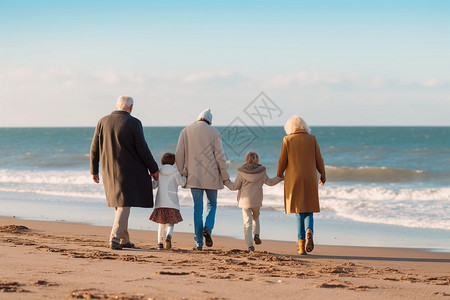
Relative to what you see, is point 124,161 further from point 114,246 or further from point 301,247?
point 301,247

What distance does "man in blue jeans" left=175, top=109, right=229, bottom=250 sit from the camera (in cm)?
623

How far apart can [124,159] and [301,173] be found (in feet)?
6.50

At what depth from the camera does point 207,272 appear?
481cm

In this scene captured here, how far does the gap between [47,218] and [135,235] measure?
2636 millimetres

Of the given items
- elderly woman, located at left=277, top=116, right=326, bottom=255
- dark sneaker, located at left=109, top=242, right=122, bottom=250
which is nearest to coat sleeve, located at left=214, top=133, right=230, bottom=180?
elderly woman, located at left=277, top=116, right=326, bottom=255

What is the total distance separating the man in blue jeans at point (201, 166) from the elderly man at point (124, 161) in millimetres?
523

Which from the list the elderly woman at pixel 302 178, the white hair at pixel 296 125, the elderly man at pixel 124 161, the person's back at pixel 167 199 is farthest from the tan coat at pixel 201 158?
the white hair at pixel 296 125

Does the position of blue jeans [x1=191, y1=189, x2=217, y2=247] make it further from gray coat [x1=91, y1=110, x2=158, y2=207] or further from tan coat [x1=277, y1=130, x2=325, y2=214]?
tan coat [x1=277, y1=130, x2=325, y2=214]

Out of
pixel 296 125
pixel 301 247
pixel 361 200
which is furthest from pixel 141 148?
pixel 361 200

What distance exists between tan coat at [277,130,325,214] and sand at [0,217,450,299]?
59 cm

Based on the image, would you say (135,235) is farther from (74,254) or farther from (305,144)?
(305,144)

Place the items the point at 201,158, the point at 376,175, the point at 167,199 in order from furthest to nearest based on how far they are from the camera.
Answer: the point at 376,175 < the point at 201,158 < the point at 167,199

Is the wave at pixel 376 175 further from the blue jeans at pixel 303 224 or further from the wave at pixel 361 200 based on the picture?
the blue jeans at pixel 303 224

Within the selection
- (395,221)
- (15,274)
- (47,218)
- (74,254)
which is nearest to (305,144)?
(74,254)
